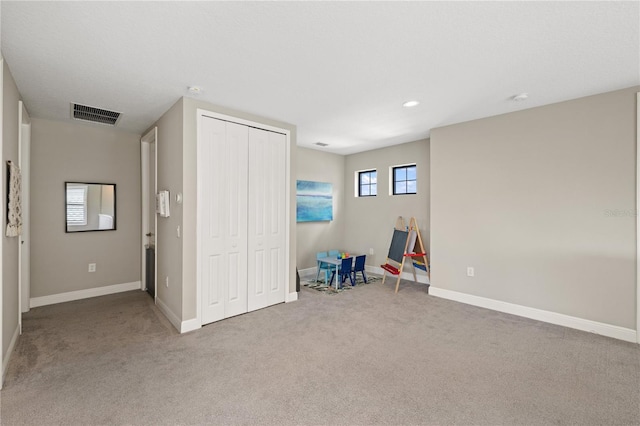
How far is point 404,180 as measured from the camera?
5.81 metres

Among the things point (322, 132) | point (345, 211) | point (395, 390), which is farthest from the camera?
point (345, 211)

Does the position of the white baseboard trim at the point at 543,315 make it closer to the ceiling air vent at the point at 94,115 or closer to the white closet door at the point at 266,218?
the white closet door at the point at 266,218

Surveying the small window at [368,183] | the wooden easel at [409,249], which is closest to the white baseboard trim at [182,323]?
the wooden easel at [409,249]

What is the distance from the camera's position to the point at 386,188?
19.7ft

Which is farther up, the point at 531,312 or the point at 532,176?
the point at 532,176

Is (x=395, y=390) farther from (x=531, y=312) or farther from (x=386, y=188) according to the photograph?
(x=386, y=188)

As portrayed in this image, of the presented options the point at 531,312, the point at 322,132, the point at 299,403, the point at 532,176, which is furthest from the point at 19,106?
the point at 531,312

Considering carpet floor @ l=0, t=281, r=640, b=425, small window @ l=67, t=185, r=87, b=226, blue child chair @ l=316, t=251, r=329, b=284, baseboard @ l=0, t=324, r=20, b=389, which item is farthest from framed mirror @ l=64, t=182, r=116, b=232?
blue child chair @ l=316, t=251, r=329, b=284

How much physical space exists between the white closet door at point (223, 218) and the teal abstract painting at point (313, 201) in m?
2.16

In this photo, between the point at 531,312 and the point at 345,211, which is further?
the point at 345,211

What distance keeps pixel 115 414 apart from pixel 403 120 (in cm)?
423

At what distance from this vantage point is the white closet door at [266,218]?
3879 millimetres

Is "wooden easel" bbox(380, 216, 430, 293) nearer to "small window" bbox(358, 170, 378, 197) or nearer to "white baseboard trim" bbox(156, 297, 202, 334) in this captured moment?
"small window" bbox(358, 170, 378, 197)

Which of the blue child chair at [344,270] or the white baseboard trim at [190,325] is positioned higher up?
the blue child chair at [344,270]
